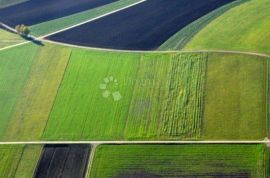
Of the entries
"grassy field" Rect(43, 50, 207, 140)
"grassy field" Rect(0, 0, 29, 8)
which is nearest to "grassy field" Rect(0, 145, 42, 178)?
"grassy field" Rect(43, 50, 207, 140)

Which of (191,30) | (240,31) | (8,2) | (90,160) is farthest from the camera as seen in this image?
(8,2)

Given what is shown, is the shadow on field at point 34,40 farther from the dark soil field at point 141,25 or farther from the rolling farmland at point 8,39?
the dark soil field at point 141,25

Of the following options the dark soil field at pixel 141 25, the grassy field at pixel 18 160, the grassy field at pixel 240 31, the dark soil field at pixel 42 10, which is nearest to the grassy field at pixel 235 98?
the grassy field at pixel 240 31

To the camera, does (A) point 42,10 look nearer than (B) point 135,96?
No

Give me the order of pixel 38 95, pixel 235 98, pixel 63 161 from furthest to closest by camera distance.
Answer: pixel 38 95
pixel 235 98
pixel 63 161

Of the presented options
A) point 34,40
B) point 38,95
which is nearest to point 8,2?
point 34,40

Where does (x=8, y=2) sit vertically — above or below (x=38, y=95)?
above

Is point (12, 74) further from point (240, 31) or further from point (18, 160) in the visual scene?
point (240, 31)

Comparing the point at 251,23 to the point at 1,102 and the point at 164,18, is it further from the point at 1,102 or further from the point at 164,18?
the point at 1,102
